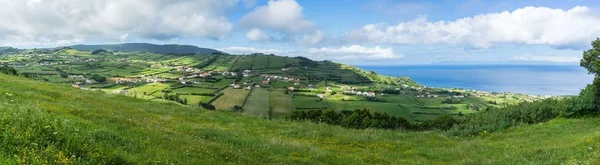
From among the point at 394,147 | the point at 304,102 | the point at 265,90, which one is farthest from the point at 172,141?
the point at 265,90

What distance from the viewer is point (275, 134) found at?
26266 mm

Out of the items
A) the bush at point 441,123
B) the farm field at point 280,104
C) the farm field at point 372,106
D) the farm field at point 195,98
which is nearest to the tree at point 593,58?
the bush at point 441,123

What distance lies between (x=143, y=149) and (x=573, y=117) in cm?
3436

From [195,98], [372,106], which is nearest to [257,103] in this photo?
[195,98]

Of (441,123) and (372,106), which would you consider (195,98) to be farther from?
(441,123)

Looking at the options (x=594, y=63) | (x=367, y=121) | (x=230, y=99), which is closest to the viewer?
(x=594, y=63)

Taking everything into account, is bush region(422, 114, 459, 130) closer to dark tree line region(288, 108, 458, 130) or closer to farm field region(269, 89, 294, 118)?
dark tree line region(288, 108, 458, 130)

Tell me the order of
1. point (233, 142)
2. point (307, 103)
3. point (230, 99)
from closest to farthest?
point (233, 142) < point (230, 99) < point (307, 103)

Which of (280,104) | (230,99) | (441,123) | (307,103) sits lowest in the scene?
(280,104)

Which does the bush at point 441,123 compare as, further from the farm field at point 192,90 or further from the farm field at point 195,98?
the farm field at point 192,90

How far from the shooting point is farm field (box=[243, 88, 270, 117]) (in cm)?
10036

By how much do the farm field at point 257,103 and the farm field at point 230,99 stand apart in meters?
2.23

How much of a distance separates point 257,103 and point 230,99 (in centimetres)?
868

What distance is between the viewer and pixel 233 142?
20297mm
